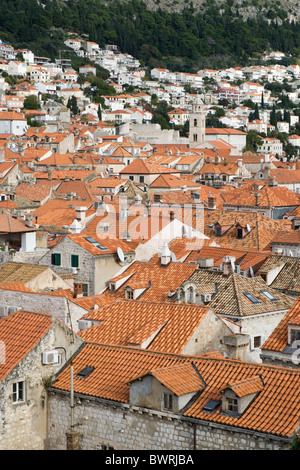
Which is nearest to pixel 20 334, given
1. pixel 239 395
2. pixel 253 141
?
pixel 239 395

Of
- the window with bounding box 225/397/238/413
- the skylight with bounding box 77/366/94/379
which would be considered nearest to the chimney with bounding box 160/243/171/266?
the skylight with bounding box 77/366/94/379

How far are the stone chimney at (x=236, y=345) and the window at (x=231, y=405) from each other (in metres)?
4.53

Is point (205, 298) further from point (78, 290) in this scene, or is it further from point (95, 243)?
point (95, 243)

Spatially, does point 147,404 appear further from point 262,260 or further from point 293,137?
point 293,137

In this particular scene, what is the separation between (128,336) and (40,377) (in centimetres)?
412

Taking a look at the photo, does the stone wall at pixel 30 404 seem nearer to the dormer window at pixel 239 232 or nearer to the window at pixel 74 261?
the window at pixel 74 261

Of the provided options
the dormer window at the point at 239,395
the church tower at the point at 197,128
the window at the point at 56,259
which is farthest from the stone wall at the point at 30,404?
the church tower at the point at 197,128

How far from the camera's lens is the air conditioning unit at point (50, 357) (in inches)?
780

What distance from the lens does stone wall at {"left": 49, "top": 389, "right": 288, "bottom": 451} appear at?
55.7 ft

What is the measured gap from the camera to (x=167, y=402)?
18.0 metres

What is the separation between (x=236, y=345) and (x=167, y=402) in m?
4.43

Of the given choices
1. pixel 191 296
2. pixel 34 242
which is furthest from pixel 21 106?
pixel 191 296

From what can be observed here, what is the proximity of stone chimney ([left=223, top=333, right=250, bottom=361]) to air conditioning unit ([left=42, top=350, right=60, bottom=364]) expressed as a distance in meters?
4.58
